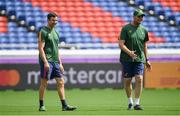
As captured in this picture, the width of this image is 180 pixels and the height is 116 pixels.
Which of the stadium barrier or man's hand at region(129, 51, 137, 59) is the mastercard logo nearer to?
the stadium barrier

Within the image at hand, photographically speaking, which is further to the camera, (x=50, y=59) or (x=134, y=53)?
(x=134, y=53)

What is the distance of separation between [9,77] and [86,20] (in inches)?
296

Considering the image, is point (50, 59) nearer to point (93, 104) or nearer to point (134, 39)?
point (134, 39)

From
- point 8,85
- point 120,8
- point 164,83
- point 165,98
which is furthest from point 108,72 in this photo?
point 120,8

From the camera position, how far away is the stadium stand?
27.7m

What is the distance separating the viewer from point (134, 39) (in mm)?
14133

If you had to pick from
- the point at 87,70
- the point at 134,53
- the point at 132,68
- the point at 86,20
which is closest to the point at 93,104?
the point at 132,68

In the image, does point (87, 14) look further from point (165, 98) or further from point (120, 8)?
point (165, 98)

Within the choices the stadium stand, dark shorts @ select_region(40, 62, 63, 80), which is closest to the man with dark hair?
dark shorts @ select_region(40, 62, 63, 80)

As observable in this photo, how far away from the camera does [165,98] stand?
18.0 meters

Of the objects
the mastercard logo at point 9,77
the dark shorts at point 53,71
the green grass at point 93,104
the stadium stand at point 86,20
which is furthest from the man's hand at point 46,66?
the stadium stand at point 86,20

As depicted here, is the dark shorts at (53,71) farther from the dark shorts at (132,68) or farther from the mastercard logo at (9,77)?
the mastercard logo at (9,77)

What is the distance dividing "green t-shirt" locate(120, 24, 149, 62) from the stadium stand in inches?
520

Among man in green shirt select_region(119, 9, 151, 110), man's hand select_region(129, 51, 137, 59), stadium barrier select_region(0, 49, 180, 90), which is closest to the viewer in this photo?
man's hand select_region(129, 51, 137, 59)
